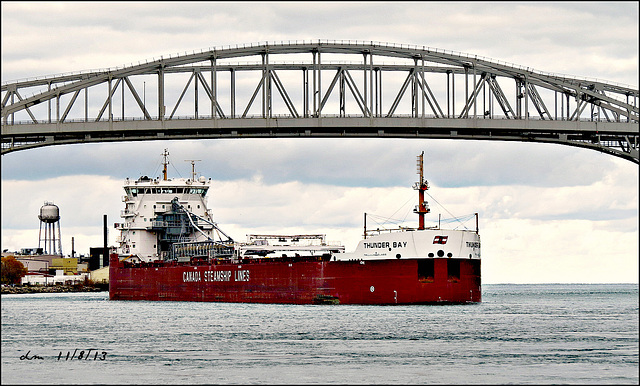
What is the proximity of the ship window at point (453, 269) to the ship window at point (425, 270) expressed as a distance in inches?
30.5

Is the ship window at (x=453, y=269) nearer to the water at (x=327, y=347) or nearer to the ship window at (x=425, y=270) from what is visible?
the ship window at (x=425, y=270)

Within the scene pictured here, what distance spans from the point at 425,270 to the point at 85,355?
1916cm

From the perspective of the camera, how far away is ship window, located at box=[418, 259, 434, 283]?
133 feet

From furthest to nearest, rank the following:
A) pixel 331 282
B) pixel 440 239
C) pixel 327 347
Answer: pixel 331 282 → pixel 440 239 → pixel 327 347

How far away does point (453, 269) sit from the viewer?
135 feet

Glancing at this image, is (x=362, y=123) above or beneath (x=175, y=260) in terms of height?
above

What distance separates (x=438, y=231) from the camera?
133 ft

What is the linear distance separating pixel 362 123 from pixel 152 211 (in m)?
25.2

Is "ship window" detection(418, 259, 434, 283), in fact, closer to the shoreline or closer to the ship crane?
the ship crane

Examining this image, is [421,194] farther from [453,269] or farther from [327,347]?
[327,347]

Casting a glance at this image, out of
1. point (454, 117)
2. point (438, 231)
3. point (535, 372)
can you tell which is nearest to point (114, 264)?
point (438, 231)

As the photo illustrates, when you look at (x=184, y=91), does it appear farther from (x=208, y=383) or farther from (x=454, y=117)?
(x=208, y=383)

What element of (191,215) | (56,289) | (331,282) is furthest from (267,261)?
(56,289)

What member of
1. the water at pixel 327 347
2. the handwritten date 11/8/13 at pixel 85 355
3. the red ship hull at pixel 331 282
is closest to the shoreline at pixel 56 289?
the red ship hull at pixel 331 282
